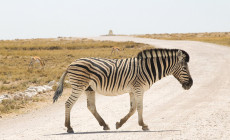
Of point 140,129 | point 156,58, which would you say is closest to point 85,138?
point 140,129

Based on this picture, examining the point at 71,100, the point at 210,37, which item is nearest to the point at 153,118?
the point at 71,100

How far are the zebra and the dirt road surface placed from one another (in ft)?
1.94

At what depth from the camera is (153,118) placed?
35.8 feet

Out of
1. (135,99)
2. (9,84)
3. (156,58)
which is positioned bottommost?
(9,84)

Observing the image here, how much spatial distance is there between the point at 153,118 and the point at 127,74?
222 centimetres

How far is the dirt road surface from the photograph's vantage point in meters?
8.89

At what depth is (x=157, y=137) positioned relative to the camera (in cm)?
845

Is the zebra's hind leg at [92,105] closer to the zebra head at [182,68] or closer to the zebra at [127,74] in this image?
the zebra at [127,74]

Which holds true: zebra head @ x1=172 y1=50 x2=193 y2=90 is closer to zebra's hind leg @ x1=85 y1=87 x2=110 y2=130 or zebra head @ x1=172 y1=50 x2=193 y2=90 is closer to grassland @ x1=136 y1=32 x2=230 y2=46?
zebra's hind leg @ x1=85 y1=87 x2=110 y2=130

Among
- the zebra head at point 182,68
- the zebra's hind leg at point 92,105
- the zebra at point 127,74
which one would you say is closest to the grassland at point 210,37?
the zebra head at point 182,68

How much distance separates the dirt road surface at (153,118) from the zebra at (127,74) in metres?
0.59

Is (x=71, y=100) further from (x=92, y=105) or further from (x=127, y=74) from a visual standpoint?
(x=127, y=74)

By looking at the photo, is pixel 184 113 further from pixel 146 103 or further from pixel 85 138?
pixel 85 138

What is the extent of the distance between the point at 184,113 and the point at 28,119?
17.1ft
